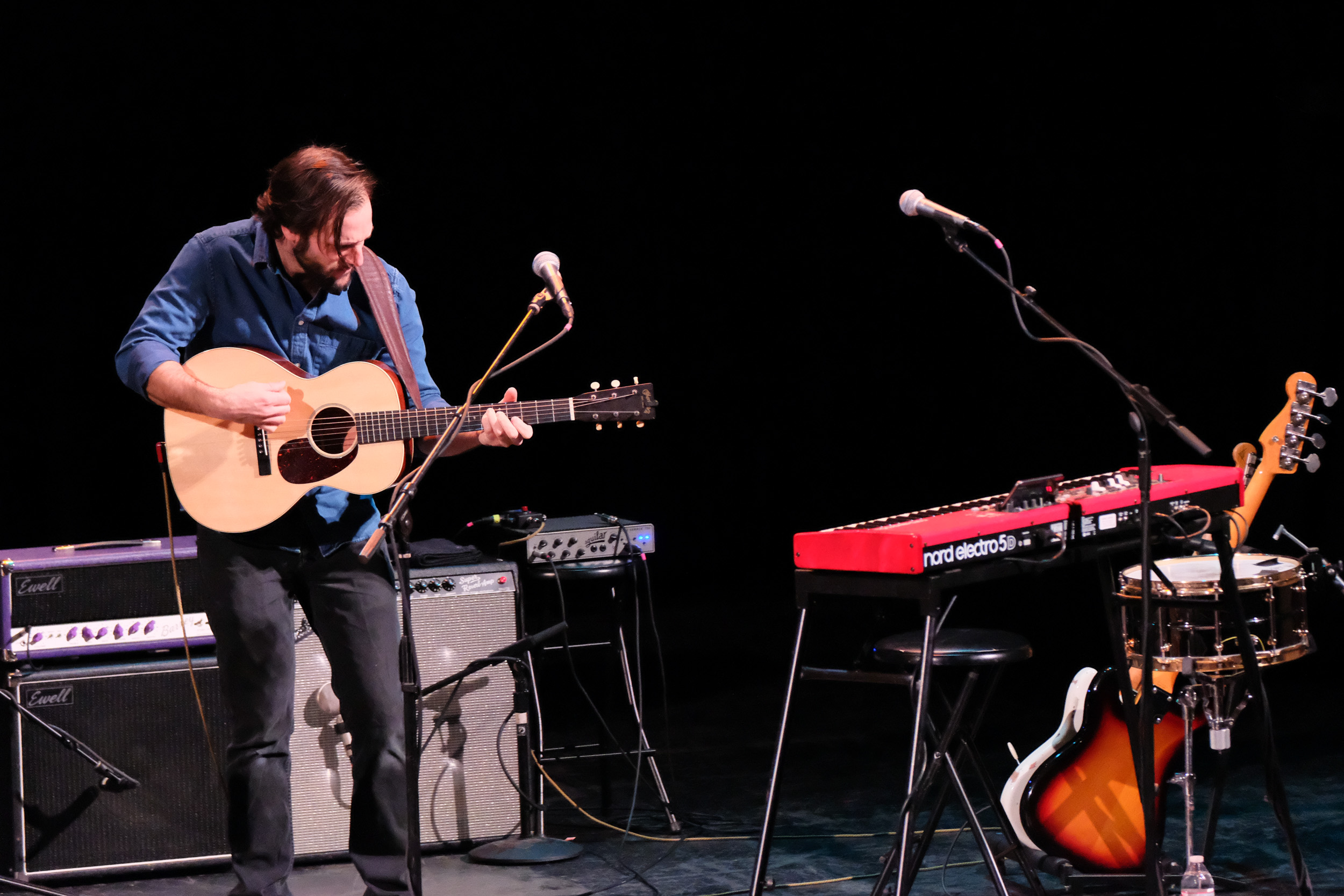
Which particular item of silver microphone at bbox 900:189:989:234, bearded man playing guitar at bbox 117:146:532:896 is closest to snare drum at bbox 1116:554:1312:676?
silver microphone at bbox 900:189:989:234

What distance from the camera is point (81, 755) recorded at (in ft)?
11.9

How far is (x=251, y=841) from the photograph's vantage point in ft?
9.97

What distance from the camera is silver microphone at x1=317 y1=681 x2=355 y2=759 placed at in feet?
12.3

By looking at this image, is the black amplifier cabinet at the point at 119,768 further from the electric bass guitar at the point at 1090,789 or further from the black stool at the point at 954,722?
the electric bass guitar at the point at 1090,789

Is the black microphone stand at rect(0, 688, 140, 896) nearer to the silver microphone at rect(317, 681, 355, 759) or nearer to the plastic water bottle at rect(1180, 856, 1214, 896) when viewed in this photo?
the silver microphone at rect(317, 681, 355, 759)

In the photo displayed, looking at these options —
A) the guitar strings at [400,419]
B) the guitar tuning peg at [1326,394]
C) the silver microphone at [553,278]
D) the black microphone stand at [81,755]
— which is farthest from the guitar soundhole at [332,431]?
the guitar tuning peg at [1326,394]

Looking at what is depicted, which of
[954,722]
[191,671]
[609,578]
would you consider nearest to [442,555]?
[609,578]

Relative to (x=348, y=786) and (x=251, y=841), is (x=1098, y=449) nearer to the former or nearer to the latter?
(x=348, y=786)

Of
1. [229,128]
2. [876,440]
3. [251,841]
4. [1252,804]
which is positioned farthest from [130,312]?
[1252,804]

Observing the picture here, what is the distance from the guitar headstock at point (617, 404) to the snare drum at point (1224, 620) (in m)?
1.24

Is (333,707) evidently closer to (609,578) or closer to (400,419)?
(609,578)

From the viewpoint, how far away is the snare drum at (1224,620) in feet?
10.2

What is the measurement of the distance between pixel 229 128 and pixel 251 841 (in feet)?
11.2

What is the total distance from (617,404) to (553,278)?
23.8 inches
